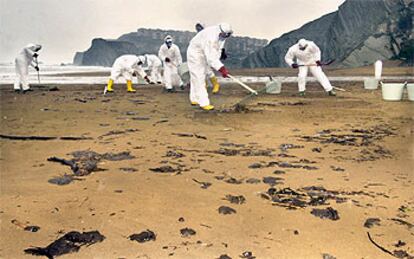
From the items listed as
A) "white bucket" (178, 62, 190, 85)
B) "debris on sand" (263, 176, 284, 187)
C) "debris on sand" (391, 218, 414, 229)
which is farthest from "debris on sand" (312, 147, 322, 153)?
"white bucket" (178, 62, 190, 85)

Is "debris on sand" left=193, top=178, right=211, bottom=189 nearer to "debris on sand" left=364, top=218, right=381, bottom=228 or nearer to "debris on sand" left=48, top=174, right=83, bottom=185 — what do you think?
"debris on sand" left=48, top=174, right=83, bottom=185

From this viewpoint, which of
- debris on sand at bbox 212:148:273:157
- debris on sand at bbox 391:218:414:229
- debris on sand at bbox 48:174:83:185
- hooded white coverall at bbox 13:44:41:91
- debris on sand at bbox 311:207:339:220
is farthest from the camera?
hooded white coverall at bbox 13:44:41:91

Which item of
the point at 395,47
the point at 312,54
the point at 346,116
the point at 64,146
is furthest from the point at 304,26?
the point at 64,146

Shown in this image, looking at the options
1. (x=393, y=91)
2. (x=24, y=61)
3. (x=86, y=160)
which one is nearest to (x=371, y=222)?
(x=86, y=160)

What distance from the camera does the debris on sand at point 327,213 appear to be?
2922 mm

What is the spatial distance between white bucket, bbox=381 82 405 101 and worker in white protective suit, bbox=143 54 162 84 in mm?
9063

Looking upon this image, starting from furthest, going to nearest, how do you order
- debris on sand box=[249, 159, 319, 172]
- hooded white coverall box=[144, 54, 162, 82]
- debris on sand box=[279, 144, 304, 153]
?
hooded white coverall box=[144, 54, 162, 82] → debris on sand box=[279, 144, 304, 153] → debris on sand box=[249, 159, 319, 172]

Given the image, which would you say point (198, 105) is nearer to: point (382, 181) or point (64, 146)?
point (64, 146)

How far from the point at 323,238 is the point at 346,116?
5.47 meters

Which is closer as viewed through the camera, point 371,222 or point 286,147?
point 371,222

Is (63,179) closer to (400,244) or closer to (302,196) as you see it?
(302,196)

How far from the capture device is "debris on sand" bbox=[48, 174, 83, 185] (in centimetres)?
369

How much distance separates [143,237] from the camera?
2.61 meters

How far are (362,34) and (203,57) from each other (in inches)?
1377
